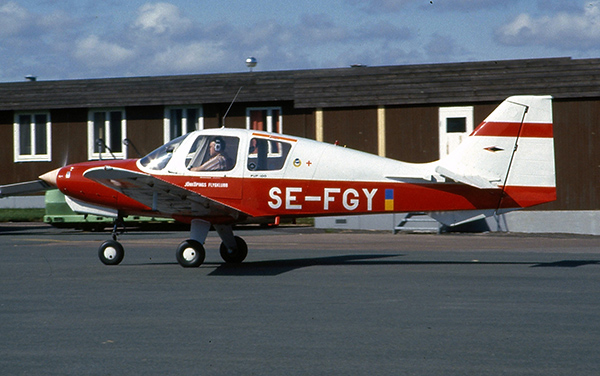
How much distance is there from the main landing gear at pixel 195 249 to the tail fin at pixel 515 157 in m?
3.65

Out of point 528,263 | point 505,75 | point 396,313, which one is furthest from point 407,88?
point 396,313

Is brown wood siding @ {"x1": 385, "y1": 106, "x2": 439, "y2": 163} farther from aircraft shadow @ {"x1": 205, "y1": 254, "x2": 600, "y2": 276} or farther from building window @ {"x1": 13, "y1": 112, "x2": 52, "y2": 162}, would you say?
building window @ {"x1": 13, "y1": 112, "x2": 52, "y2": 162}

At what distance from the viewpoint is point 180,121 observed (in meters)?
28.3

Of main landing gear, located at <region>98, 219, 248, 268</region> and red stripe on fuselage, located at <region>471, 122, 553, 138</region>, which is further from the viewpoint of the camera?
main landing gear, located at <region>98, 219, 248, 268</region>

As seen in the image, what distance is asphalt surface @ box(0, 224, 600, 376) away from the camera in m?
6.03

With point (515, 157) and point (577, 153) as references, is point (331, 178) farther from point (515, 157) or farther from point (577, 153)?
point (577, 153)

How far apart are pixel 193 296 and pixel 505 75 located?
15.9m

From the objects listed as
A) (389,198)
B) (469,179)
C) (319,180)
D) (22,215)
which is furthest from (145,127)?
(469,179)

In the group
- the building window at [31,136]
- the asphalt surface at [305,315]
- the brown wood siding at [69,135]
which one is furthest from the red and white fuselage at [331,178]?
the building window at [31,136]

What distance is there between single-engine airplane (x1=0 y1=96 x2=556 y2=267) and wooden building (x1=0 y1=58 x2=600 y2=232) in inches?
219

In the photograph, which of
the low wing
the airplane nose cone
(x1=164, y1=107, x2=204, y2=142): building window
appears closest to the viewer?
the low wing

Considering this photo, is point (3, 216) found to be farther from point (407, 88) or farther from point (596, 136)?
point (596, 136)

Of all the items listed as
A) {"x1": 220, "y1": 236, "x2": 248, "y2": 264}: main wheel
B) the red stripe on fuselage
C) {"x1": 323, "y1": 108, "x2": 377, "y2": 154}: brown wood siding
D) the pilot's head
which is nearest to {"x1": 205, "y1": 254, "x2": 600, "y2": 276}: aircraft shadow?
{"x1": 220, "y1": 236, "x2": 248, "y2": 264}: main wheel

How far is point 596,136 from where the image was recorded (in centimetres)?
2216
